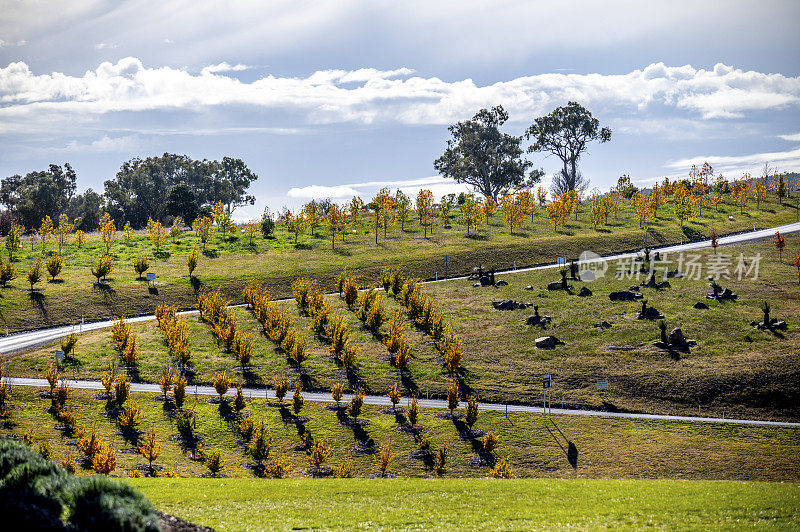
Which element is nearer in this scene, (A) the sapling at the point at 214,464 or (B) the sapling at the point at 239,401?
(A) the sapling at the point at 214,464

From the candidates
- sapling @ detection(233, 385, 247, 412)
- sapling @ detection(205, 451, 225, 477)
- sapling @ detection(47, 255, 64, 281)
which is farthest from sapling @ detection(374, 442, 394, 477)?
sapling @ detection(47, 255, 64, 281)

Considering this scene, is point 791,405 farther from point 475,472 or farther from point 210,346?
point 210,346

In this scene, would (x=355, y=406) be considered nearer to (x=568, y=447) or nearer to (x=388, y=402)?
(x=388, y=402)

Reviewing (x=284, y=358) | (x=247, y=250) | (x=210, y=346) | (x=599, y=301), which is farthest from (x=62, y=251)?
(x=599, y=301)

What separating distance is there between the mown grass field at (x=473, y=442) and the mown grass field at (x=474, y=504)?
638 centimetres

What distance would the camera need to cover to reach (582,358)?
4291 centimetres

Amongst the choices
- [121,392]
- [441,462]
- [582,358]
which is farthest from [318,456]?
[582,358]

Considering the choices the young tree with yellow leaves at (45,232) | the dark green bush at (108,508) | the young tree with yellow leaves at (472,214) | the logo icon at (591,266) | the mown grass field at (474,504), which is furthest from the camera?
the young tree with yellow leaves at (472,214)

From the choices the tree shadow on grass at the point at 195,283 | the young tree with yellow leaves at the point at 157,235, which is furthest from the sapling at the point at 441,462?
the young tree with yellow leaves at the point at 157,235

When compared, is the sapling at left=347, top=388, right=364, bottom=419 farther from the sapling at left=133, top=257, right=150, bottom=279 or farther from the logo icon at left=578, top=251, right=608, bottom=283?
the sapling at left=133, top=257, right=150, bottom=279

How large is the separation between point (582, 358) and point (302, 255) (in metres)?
39.2

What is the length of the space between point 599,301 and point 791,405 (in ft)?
65.6

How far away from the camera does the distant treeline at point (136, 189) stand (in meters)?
121

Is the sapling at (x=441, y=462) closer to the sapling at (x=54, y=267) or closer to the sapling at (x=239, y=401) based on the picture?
the sapling at (x=239, y=401)
